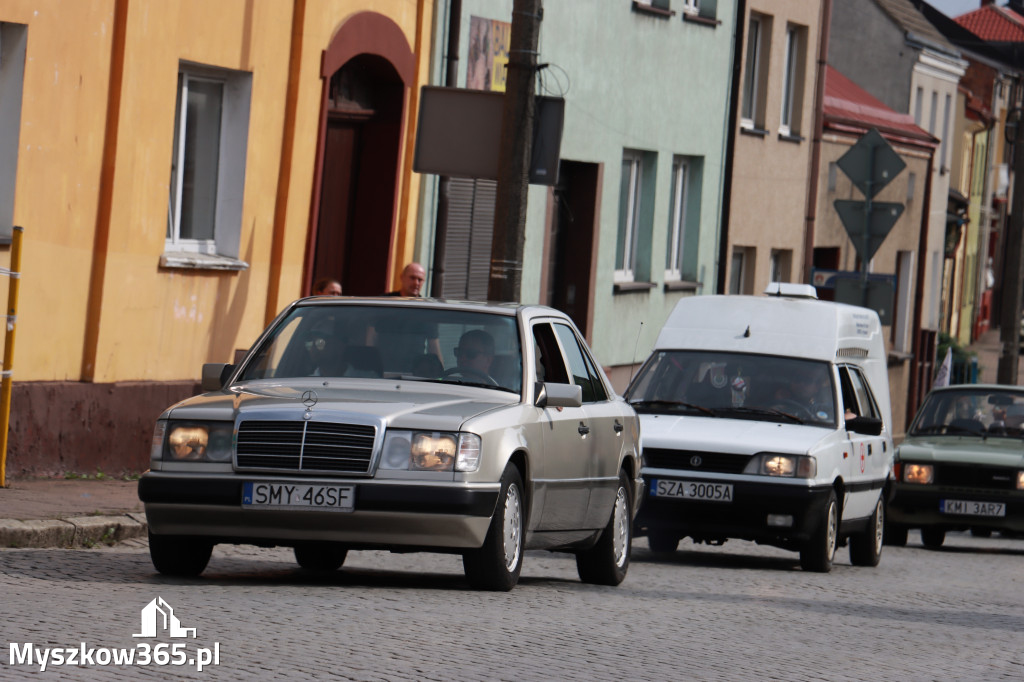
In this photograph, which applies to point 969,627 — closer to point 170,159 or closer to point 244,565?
point 244,565

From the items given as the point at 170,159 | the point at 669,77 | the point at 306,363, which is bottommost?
the point at 306,363

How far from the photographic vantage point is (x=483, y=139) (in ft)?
48.5

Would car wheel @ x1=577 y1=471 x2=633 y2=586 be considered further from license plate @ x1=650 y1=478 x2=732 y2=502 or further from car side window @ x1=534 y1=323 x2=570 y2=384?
license plate @ x1=650 y1=478 x2=732 y2=502

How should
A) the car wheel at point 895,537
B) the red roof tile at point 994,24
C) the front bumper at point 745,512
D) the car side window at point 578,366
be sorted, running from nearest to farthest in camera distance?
the car side window at point 578,366
the front bumper at point 745,512
the car wheel at point 895,537
the red roof tile at point 994,24

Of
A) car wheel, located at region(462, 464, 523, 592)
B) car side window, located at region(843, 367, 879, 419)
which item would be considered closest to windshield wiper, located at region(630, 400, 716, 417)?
car side window, located at region(843, 367, 879, 419)

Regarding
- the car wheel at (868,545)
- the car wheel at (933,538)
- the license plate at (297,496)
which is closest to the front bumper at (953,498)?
the car wheel at (933,538)

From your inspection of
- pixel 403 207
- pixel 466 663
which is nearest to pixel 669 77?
pixel 403 207

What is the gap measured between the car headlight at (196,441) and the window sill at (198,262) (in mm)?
6668

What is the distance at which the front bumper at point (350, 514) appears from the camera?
9.37 metres

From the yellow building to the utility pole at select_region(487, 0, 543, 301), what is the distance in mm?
3121

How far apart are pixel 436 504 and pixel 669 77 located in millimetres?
18923

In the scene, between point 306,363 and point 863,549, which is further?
point 863,549

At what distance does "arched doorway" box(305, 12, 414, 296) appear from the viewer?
64.0 ft

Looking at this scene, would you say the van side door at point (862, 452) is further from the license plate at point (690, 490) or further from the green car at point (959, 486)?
the green car at point (959, 486)
